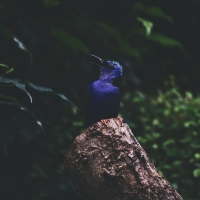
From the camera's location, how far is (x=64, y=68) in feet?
17.4

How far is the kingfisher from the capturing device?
4137mm

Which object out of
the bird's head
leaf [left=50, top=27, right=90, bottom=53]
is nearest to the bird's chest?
the bird's head

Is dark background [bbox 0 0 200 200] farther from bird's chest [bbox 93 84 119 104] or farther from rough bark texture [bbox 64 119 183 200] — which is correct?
rough bark texture [bbox 64 119 183 200]

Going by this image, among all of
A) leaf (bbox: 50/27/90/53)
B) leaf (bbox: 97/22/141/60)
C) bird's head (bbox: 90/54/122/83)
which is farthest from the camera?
leaf (bbox: 97/22/141/60)

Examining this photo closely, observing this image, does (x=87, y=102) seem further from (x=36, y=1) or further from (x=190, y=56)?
(x=190, y=56)

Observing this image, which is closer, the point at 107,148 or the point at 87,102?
the point at 107,148

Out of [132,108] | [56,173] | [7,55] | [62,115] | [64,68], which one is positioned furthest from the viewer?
[132,108]

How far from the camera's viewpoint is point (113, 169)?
3268 millimetres

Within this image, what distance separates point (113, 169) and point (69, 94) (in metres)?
1.64

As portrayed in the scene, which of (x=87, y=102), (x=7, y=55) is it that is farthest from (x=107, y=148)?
(x=7, y=55)

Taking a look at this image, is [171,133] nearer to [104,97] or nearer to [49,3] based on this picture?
[104,97]

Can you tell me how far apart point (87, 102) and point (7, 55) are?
77 cm

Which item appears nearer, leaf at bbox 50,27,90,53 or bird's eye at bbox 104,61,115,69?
bird's eye at bbox 104,61,115,69

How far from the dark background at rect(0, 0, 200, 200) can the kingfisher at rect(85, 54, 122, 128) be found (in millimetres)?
251
